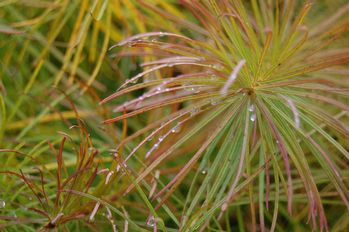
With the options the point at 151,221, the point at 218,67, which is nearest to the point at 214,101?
the point at 218,67

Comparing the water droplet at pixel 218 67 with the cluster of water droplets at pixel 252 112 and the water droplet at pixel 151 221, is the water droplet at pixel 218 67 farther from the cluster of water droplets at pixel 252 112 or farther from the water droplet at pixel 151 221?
the water droplet at pixel 151 221

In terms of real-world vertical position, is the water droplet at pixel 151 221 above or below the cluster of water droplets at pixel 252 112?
below

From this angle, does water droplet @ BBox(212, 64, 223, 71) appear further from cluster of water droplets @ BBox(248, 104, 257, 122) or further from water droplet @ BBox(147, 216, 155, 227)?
water droplet @ BBox(147, 216, 155, 227)

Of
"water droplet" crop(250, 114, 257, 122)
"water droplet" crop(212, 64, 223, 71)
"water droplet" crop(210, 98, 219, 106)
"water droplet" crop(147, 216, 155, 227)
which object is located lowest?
"water droplet" crop(147, 216, 155, 227)

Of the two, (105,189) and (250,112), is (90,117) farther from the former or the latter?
(250,112)

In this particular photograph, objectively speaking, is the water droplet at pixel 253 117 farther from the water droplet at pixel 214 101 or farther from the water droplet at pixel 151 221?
the water droplet at pixel 151 221

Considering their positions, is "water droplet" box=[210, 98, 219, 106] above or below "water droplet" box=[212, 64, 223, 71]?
below

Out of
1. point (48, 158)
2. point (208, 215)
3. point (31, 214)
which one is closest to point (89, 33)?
point (48, 158)

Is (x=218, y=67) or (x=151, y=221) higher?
(x=218, y=67)

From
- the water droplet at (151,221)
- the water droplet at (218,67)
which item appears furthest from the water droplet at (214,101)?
the water droplet at (151,221)

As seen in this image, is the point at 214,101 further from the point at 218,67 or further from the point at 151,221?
the point at 151,221

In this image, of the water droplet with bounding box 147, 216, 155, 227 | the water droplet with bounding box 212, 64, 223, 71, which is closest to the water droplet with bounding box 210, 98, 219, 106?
the water droplet with bounding box 212, 64, 223, 71

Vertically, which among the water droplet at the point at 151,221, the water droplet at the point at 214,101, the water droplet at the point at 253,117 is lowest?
the water droplet at the point at 151,221
